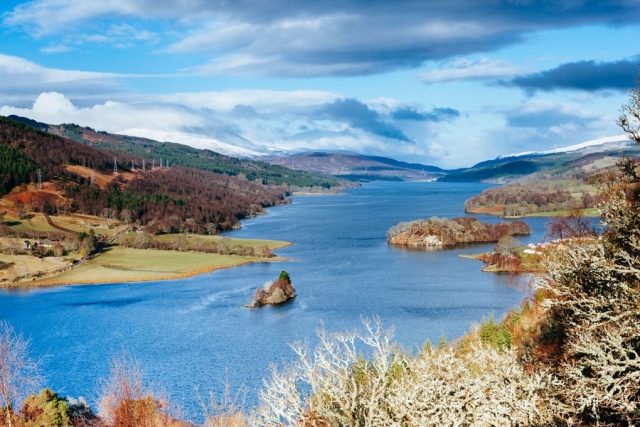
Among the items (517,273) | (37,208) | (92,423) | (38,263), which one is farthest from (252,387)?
(37,208)

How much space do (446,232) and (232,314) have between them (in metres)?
61.0

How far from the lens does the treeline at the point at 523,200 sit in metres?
160

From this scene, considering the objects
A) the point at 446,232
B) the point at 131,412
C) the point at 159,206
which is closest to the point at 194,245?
the point at 159,206

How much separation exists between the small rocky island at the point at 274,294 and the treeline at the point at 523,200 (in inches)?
4068

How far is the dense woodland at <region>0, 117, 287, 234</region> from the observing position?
134m

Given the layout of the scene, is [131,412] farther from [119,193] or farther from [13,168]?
[119,193]

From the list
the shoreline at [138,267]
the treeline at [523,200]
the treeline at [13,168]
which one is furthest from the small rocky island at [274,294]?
the treeline at [523,200]

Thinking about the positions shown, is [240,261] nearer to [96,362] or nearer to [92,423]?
[96,362]

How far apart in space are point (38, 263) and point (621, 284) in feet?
286

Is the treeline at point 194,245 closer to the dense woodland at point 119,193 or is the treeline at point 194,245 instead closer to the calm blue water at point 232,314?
the calm blue water at point 232,314

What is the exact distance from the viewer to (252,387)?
39.2 metres

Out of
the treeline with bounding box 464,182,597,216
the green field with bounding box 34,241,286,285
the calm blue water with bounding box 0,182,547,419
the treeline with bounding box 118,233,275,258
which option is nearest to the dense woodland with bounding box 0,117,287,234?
the treeline with bounding box 118,233,275,258

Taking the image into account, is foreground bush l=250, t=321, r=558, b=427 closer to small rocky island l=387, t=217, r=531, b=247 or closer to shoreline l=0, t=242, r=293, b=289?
shoreline l=0, t=242, r=293, b=289

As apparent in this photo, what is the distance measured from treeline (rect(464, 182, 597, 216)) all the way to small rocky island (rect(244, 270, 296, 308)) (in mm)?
103332
